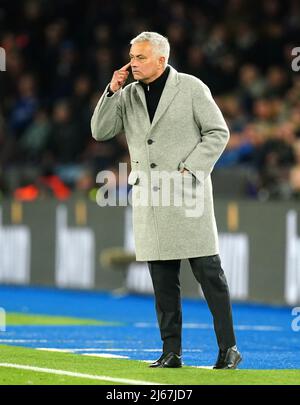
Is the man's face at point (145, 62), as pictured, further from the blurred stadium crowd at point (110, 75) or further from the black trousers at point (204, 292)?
the blurred stadium crowd at point (110, 75)

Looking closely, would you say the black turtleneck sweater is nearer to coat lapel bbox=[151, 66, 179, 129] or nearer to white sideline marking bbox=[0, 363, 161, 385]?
coat lapel bbox=[151, 66, 179, 129]

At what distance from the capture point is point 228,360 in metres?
9.35

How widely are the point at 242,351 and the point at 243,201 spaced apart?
691 cm

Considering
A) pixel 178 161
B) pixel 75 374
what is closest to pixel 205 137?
pixel 178 161

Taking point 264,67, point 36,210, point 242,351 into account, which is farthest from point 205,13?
point 242,351

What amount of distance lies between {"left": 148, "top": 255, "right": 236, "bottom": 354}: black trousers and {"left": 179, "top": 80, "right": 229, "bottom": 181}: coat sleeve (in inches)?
A: 25.4

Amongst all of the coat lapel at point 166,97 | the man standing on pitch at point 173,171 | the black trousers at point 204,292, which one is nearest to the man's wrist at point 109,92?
the man standing on pitch at point 173,171

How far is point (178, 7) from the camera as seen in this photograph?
24766 mm

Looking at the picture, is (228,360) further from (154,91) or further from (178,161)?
(154,91)

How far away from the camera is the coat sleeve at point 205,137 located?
9352 mm

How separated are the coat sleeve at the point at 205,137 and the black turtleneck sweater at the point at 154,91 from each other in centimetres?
24

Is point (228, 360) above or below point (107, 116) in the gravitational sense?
below

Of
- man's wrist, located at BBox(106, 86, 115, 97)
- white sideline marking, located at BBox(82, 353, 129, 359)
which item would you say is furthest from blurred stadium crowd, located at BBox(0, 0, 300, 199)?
man's wrist, located at BBox(106, 86, 115, 97)

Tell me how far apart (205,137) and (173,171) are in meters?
0.33
